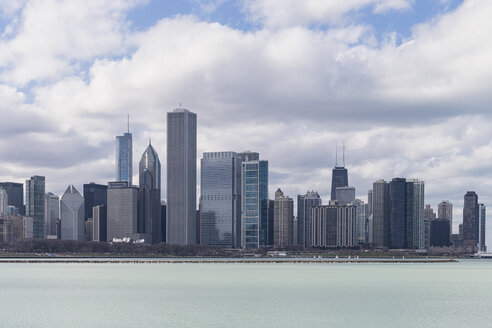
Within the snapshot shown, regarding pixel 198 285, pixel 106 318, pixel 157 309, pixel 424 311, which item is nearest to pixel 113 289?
pixel 198 285

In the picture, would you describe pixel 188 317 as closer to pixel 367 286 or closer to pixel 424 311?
pixel 424 311

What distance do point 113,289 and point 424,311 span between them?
58097 mm

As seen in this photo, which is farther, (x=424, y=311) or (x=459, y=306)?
(x=459, y=306)

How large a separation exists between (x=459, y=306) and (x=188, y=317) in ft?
127

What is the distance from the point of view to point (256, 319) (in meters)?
81.2

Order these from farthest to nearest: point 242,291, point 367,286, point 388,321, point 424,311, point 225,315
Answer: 1. point 367,286
2. point 242,291
3. point 424,311
4. point 225,315
5. point 388,321

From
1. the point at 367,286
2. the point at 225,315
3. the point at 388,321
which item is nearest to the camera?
the point at 388,321

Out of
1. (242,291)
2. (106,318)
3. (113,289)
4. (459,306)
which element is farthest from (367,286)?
(106,318)

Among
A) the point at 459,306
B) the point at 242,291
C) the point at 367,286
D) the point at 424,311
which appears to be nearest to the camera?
the point at 424,311

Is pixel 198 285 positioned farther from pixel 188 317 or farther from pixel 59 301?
pixel 188 317

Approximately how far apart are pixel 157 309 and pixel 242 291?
99.4 feet

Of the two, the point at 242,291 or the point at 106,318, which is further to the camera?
the point at 242,291

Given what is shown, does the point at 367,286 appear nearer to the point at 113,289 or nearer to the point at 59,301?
the point at 113,289

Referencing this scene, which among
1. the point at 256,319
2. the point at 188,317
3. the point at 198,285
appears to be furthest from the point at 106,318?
the point at 198,285
